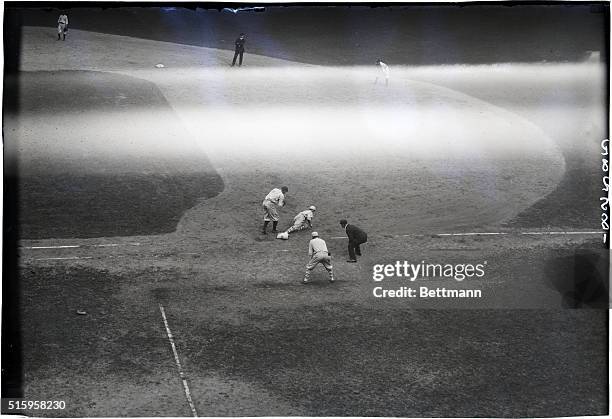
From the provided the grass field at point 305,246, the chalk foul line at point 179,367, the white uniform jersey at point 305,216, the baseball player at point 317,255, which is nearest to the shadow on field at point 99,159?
the grass field at point 305,246

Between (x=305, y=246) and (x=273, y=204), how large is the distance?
3.93ft

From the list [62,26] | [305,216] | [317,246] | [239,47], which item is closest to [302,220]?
[305,216]

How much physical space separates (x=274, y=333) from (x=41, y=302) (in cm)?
462

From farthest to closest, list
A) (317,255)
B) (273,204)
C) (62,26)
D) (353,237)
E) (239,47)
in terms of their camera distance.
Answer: (239,47), (62,26), (273,204), (353,237), (317,255)

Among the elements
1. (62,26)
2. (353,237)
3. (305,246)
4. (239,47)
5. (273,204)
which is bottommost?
(305,246)

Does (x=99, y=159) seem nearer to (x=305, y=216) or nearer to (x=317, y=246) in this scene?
(x=305, y=216)

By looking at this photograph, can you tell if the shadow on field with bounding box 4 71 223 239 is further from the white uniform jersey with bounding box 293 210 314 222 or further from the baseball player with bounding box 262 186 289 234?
the white uniform jersey with bounding box 293 210 314 222

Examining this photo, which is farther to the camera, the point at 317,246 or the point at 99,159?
the point at 99,159

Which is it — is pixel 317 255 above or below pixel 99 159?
below

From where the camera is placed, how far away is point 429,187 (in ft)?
71.7

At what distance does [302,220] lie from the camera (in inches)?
806

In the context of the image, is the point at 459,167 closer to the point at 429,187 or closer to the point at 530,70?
the point at 429,187

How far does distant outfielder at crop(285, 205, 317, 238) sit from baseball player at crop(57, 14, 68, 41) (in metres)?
6.95

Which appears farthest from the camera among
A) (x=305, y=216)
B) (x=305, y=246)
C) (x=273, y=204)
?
(x=305, y=216)
